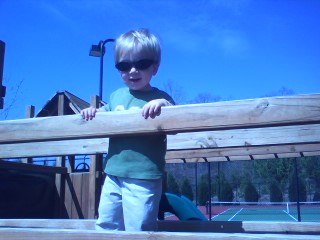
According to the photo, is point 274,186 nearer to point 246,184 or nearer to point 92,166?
point 246,184

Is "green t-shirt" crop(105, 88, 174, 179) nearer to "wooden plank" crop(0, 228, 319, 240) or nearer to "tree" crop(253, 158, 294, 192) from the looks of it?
"wooden plank" crop(0, 228, 319, 240)

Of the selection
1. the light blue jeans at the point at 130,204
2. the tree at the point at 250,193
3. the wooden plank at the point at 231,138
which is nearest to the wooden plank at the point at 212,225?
the light blue jeans at the point at 130,204

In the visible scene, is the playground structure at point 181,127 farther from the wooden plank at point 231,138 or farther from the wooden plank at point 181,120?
the wooden plank at point 231,138

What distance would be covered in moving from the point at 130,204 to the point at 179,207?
2.88 m

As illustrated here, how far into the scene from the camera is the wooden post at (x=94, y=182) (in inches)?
221

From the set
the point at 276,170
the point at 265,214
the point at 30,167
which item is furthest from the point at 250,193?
the point at 30,167

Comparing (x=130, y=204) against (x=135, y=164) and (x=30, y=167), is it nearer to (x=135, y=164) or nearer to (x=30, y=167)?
(x=135, y=164)

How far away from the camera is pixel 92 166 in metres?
5.71

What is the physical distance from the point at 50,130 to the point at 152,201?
685 millimetres

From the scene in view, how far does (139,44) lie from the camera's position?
225 cm

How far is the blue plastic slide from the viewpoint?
4.77 meters

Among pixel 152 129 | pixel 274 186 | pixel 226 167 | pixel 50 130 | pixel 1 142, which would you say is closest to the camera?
pixel 152 129

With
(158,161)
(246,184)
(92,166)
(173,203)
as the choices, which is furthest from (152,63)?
(246,184)

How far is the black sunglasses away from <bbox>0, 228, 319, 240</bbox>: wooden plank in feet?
3.31
